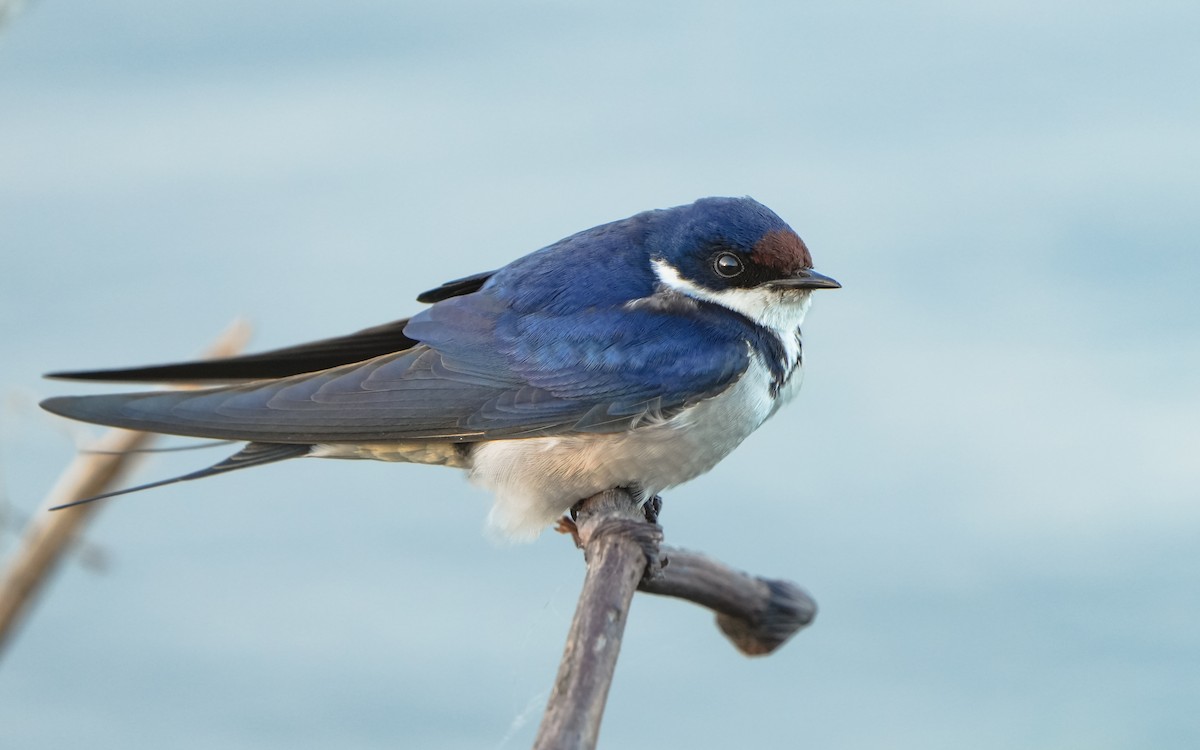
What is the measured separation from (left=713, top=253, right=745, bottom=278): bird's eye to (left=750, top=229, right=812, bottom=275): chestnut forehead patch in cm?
3

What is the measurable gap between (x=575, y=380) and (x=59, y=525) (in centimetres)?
108

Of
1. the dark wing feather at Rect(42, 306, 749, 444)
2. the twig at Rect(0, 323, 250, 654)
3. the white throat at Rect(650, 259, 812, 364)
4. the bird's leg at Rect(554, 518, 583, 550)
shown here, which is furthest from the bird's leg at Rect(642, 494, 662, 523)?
the twig at Rect(0, 323, 250, 654)

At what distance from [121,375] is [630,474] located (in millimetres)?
1006

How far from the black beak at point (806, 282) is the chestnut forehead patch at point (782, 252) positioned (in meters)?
0.01

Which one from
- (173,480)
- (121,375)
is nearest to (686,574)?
(173,480)

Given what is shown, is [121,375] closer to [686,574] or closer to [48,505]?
[48,505]

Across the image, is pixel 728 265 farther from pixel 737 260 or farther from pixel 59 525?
pixel 59 525

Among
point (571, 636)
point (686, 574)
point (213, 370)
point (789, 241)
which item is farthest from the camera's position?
point (213, 370)

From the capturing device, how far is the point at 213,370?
9.37 ft

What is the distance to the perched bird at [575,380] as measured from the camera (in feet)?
8.55

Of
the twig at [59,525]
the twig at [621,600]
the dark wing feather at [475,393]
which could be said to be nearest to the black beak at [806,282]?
the dark wing feather at [475,393]

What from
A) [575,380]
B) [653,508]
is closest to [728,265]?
[575,380]

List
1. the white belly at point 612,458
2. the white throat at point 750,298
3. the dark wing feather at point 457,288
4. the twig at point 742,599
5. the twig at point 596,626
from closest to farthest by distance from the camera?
the twig at point 596,626, the twig at point 742,599, the white belly at point 612,458, the white throat at point 750,298, the dark wing feather at point 457,288

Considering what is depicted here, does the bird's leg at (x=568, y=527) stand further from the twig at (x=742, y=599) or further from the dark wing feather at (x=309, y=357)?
the dark wing feather at (x=309, y=357)
